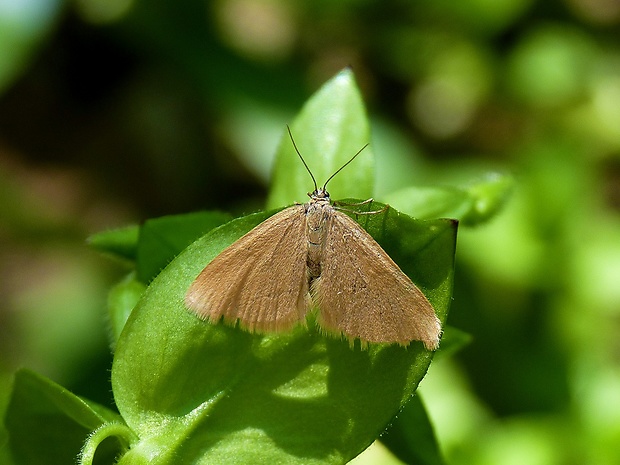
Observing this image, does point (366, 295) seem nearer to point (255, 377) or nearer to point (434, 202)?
point (434, 202)

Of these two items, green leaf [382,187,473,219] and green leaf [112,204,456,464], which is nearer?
green leaf [112,204,456,464]

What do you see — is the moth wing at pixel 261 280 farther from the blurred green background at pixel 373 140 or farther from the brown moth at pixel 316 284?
the blurred green background at pixel 373 140

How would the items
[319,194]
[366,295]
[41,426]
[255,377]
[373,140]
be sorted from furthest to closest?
1. [373,140]
2. [319,194]
3. [366,295]
4. [41,426]
5. [255,377]

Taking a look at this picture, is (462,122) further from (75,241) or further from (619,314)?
(75,241)

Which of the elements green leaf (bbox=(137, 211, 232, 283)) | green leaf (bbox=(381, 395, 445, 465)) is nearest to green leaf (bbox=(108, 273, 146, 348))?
green leaf (bbox=(137, 211, 232, 283))

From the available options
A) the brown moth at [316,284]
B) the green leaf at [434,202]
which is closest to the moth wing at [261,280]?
the brown moth at [316,284]

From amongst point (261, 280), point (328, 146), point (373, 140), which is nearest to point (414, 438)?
point (261, 280)

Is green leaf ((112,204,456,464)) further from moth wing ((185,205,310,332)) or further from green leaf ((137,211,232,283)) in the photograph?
green leaf ((137,211,232,283))
